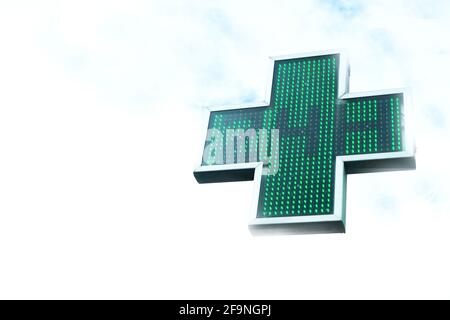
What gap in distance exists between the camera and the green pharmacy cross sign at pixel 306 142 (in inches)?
308

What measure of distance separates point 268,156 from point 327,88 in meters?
1.47

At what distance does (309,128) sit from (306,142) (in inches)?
10.6

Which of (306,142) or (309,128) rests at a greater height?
(309,128)

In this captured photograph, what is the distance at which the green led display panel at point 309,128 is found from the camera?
794 centimetres

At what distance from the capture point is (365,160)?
8031mm

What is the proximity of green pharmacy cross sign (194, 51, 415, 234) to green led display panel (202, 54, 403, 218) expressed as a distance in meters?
0.01

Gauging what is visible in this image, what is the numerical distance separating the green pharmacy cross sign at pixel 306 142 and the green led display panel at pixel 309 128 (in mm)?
13

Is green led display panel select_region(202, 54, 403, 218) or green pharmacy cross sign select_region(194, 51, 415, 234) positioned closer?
green pharmacy cross sign select_region(194, 51, 415, 234)

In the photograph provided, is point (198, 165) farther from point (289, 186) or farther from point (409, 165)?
point (409, 165)

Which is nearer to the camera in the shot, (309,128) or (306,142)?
(306,142)

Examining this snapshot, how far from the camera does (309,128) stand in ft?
28.3

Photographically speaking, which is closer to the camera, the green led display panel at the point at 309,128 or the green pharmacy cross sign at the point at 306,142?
the green pharmacy cross sign at the point at 306,142

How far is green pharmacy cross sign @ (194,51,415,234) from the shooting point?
7.82 meters
